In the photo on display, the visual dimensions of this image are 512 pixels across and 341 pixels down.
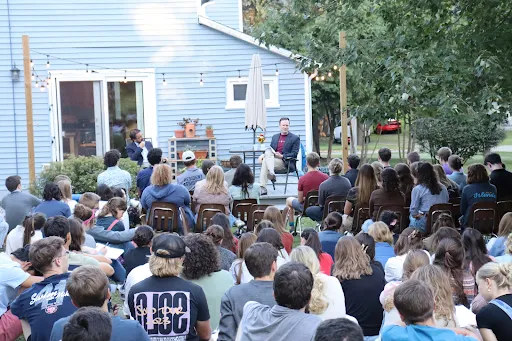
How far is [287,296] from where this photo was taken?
3916 mm

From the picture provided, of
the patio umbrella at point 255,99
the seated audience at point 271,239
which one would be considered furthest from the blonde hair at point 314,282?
the patio umbrella at point 255,99

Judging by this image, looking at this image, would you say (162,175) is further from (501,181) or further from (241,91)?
(241,91)

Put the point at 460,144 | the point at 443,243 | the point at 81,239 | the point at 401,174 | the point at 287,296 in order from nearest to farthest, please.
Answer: the point at 287,296 → the point at 443,243 → the point at 81,239 → the point at 401,174 → the point at 460,144

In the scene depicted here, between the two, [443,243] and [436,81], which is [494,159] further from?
[443,243]

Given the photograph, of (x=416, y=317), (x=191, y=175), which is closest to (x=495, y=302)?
(x=416, y=317)

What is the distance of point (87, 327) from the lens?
3430mm

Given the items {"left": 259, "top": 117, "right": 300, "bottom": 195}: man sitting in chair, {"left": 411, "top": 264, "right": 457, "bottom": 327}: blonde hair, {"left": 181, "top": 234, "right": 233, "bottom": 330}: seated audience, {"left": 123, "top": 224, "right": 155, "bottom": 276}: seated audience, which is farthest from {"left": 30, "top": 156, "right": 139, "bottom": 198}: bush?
{"left": 411, "top": 264, "right": 457, "bottom": 327}: blonde hair

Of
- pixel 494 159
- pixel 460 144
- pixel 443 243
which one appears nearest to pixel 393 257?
pixel 443 243

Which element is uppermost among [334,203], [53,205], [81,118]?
[81,118]

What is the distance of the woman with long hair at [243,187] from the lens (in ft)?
34.8

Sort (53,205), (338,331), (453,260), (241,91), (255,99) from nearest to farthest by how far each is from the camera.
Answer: (338,331) → (453,260) → (53,205) → (255,99) → (241,91)

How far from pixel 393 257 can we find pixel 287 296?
294cm

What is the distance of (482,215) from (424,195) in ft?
2.43

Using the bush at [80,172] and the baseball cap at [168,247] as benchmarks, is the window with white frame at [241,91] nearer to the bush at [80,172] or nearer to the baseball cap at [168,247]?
the bush at [80,172]
